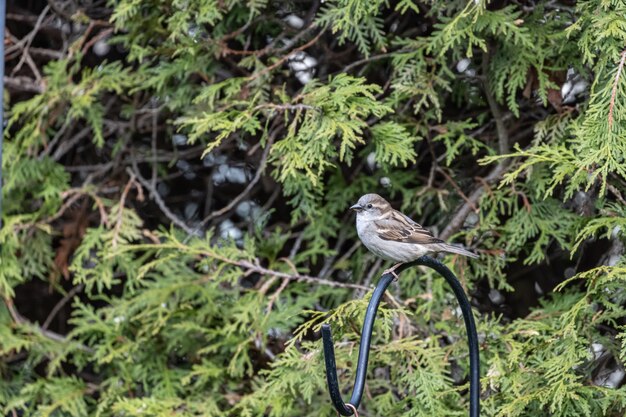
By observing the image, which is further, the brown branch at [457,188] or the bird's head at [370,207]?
the brown branch at [457,188]

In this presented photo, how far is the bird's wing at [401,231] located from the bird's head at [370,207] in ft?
0.11

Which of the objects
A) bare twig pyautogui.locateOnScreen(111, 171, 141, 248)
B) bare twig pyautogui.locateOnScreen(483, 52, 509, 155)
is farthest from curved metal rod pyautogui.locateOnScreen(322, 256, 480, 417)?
bare twig pyautogui.locateOnScreen(111, 171, 141, 248)

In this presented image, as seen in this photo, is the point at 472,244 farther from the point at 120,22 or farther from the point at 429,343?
the point at 120,22

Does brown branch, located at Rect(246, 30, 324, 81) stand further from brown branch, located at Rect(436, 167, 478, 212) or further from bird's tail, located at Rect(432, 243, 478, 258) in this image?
bird's tail, located at Rect(432, 243, 478, 258)

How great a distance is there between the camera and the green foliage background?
3.19 m

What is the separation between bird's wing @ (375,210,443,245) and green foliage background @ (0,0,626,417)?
Result: 216 mm

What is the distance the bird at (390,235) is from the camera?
10.5 ft

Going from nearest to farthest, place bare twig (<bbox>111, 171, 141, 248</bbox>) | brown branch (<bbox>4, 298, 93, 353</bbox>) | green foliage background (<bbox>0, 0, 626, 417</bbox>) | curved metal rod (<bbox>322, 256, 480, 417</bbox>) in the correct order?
curved metal rod (<bbox>322, 256, 480, 417</bbox>) < green foliage background (<bbox>0, 0, 626, 417</bbox>) < bare twig (<bbox>111, 171, 141, 248</bbox>) < brown branch (<bbox>4, 298, 93, 353</bbox>)

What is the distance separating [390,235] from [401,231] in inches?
2.9

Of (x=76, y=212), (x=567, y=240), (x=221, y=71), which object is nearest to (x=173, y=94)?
(x=221, y=71)

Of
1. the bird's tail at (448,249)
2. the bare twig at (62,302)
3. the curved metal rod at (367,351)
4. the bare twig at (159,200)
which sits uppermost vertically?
the curved metal rod at (367,351)

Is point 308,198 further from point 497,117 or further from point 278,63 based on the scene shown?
point 497,117

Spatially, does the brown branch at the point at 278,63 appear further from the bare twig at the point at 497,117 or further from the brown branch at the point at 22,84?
the brown branch at the point at 22,84

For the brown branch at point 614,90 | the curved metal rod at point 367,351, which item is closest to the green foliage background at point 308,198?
the brown branch at point 614,90
